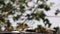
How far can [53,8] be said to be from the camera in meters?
2.18

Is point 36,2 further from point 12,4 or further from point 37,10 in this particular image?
point 12,4

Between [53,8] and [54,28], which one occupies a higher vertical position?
[53,8]

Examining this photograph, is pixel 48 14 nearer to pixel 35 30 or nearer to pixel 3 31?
pixel 35 30

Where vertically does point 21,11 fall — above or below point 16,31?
above

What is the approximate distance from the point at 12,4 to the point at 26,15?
0.98ft

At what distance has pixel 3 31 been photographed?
2.16 meters

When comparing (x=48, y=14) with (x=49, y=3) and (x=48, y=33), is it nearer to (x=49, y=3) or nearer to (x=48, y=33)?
(x=49, y=3)

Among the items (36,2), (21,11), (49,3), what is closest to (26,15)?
(21,11)

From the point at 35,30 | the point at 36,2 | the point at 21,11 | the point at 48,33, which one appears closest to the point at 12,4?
the point at 21,11

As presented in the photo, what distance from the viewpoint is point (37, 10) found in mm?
2188

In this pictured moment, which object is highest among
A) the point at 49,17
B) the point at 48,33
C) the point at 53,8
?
the point at 53,8

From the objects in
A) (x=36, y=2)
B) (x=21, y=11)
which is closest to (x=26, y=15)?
(x=21, y=11)

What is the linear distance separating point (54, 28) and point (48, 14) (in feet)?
0.84

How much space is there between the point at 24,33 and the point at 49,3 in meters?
0.65
